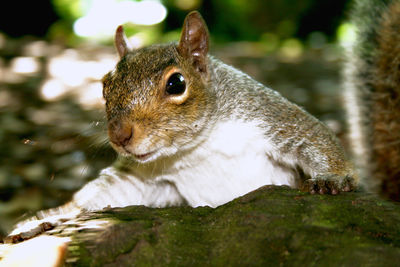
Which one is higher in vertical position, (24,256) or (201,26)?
(201,26)

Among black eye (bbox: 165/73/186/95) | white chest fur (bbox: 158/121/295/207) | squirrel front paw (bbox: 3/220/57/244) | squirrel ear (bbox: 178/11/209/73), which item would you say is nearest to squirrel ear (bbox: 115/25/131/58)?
squirrel ear (bbox: 178/11/209/73)

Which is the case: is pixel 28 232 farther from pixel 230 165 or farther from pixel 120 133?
pixel 230 165

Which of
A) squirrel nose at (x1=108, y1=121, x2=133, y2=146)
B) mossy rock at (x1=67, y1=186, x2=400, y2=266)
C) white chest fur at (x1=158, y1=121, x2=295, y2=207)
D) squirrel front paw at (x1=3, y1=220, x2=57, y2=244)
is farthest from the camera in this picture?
white chest fur at (x1=158, y1=121, x2=295, y2=207)

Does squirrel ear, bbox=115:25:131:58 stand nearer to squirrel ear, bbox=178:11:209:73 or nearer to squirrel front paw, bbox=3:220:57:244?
squirrel ear, bbox=178:11:209:73

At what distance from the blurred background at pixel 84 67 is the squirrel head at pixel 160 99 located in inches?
11.2

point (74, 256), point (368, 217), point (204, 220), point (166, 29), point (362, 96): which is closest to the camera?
point (74, 256)

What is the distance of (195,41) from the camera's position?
5.95ft

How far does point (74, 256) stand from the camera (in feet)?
4.07

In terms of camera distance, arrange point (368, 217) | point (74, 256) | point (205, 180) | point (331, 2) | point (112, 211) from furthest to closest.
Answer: point (331, 2) → point (205, 180) → point (112, 211) → point (368, 217) → point (74, 256)

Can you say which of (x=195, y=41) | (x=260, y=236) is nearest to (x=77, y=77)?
(x=195, y=41)

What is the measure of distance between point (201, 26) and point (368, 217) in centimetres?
92

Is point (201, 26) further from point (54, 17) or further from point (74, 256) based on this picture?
point (54, 17)

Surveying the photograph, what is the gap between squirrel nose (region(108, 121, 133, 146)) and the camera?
147 cm

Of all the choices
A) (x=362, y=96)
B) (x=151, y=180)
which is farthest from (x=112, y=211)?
(x=362, y=96)
